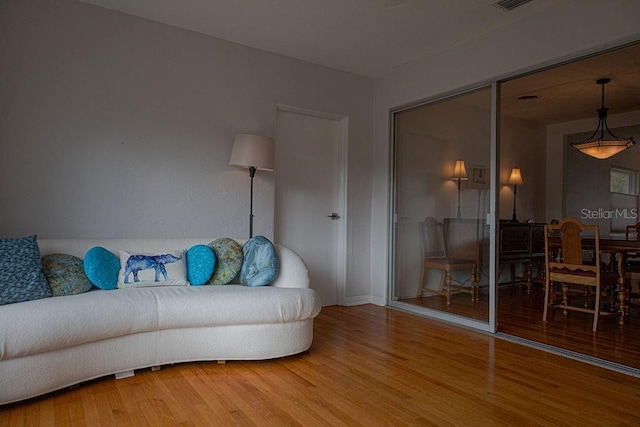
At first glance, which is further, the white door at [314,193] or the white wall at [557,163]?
the white wall at [557,163]

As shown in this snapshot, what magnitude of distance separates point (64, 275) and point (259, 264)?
1.24 meters

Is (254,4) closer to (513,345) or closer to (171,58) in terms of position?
(171,58)

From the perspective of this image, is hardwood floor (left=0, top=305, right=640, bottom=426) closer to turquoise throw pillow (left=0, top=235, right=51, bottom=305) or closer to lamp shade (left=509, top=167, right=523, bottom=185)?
Result: turquoise throw pillow (left=0, top=235, right=51, bottom=305)

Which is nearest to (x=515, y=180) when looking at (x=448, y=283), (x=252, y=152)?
(x=448, y=283)

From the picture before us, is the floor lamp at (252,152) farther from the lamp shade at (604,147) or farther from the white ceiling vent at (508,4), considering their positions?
the lamp shade at (604,147)

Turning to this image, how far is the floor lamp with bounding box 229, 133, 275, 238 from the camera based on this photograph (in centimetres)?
365

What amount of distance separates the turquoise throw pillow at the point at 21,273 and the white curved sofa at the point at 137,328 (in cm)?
13

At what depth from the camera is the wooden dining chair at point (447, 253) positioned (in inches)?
152

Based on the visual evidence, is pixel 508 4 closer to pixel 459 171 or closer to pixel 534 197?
pixel 459 171

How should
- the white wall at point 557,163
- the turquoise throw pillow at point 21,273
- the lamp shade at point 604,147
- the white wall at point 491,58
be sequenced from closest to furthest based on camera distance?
1. the turquoise throw pillow at point 21,273
2. the white wall at point 491,58
3. the lamp shade at point 604,147
4. the white wall at point 557,163

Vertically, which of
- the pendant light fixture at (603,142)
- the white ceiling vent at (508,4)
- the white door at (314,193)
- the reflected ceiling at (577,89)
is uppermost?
the white ceiling vent at (508,4)

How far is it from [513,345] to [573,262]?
1.31 m

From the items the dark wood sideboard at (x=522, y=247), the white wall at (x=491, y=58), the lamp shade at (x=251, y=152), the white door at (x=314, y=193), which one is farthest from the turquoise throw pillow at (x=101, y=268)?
the dark wood sideboard at (x=522, y=247)

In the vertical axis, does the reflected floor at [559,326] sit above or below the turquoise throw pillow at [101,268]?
below
